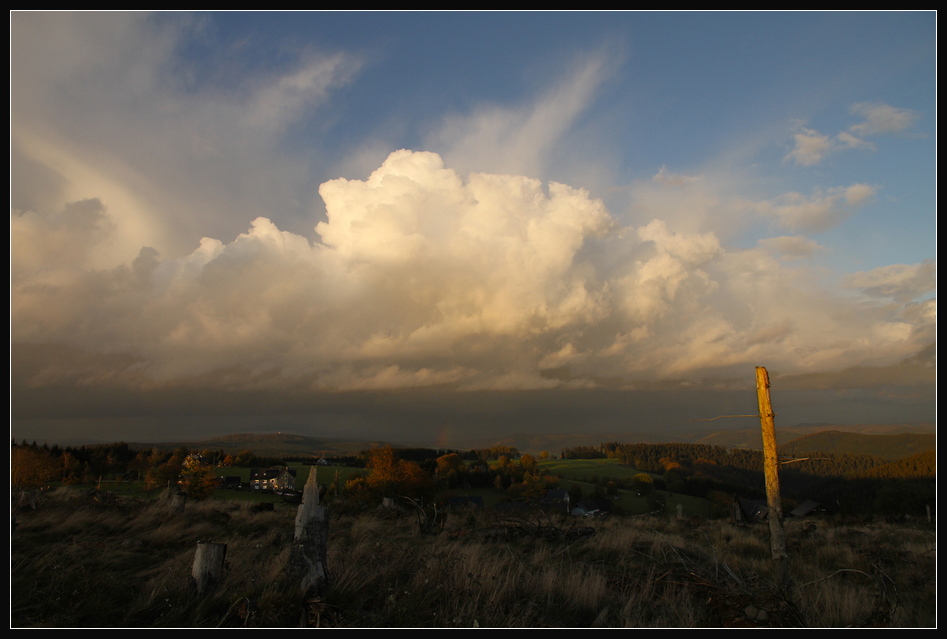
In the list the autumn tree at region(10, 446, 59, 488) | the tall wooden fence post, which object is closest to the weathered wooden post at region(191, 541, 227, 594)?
the tall wooden fence post

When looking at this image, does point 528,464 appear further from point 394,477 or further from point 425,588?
point 425,588

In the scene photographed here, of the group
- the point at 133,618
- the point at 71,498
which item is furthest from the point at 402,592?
the point at 71,498

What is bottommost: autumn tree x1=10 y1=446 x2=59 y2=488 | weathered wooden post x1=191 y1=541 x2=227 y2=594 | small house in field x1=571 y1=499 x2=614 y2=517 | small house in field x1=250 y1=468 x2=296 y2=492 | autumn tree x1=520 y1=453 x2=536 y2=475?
small house in field x1=571 y1=499 x2=614 y2=517

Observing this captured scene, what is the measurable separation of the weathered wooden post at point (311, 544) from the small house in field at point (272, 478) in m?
36.5

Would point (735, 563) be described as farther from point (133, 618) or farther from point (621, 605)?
point (133, 618)

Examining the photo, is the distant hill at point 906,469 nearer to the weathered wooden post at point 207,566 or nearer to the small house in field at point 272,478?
the weathered wooden post at point 207,566

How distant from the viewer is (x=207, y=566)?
5.38 meters

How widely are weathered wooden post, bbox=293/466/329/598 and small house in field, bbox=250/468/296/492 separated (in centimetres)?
3650

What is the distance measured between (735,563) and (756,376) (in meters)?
5.24

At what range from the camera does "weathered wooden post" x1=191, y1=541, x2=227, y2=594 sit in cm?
533

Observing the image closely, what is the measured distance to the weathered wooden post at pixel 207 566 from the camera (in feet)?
17.5

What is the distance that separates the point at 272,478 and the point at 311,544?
43.0m

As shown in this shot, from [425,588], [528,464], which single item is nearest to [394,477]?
[528,464]

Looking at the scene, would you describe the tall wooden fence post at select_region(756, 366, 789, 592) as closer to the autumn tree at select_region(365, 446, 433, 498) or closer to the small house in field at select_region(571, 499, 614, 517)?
the autumn tree at select_region(365, 446, 433, 498)
